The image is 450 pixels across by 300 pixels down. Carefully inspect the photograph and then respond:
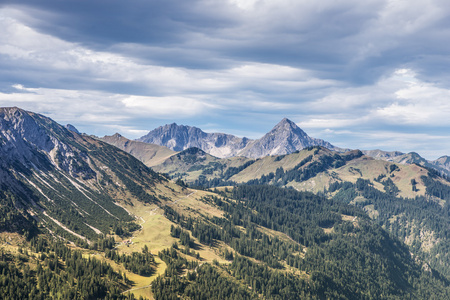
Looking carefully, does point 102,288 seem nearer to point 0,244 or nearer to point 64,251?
point 64,251

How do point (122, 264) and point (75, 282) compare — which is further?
point (122, 264)

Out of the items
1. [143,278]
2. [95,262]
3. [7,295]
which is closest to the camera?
[7,295]

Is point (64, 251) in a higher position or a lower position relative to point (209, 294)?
higher

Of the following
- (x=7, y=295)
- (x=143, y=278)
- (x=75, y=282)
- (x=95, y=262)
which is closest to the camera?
(x=7, y=295)

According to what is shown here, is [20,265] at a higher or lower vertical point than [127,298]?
higher

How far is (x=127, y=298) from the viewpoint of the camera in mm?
163625

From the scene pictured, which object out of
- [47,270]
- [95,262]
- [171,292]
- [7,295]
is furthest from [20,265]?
[171,292]

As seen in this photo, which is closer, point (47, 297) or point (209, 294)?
point (47, 297)

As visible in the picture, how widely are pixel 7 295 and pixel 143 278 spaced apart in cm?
6971

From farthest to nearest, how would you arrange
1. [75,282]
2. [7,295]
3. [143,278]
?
1. [143,278]
2. [75,282]
3. [7,295]

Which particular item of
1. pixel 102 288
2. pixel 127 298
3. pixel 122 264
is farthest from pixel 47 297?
pixel 122 264

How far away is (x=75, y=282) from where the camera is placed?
160m

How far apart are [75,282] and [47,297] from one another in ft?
48.2

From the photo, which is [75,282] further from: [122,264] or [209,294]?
[209,294]
